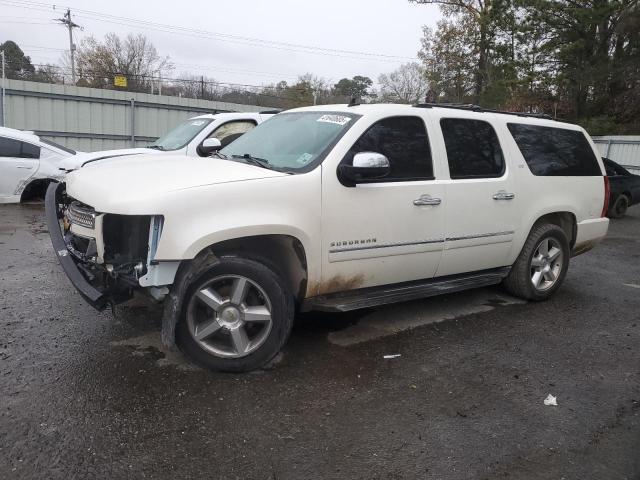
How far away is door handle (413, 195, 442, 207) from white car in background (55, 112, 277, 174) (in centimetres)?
447

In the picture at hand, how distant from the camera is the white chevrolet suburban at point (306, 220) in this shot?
327cm

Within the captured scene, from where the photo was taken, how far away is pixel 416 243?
426 centimetres

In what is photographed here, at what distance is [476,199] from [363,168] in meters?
1.45

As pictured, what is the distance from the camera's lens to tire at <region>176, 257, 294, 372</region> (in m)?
3.38

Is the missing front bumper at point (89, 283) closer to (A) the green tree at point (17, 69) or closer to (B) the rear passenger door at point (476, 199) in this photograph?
(B) the rear passenger door at point (476, 199)

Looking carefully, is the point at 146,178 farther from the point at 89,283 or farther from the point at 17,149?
the point at 17,149

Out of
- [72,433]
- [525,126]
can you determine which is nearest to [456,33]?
[525,126]

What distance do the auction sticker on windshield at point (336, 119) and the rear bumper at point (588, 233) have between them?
312 cm

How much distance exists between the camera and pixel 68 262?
11.5 ft

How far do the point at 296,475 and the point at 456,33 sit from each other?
105 feet

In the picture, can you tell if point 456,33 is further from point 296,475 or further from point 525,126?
point 296,475

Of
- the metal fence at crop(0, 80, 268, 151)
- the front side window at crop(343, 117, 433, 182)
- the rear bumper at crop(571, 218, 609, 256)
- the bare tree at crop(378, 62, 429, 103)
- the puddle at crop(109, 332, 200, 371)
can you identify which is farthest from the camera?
the bare tree at crop(378, 62, 429, 103)

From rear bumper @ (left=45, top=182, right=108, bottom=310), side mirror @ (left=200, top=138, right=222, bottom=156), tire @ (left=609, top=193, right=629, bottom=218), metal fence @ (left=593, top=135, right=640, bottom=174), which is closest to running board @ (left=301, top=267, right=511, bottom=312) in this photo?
rear bumper @ (left=45, top=182, right=108, bottom=310)

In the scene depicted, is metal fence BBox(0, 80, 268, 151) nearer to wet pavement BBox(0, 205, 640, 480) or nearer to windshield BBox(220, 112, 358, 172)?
wet pavement BBox(0, 205, 640, 480)
